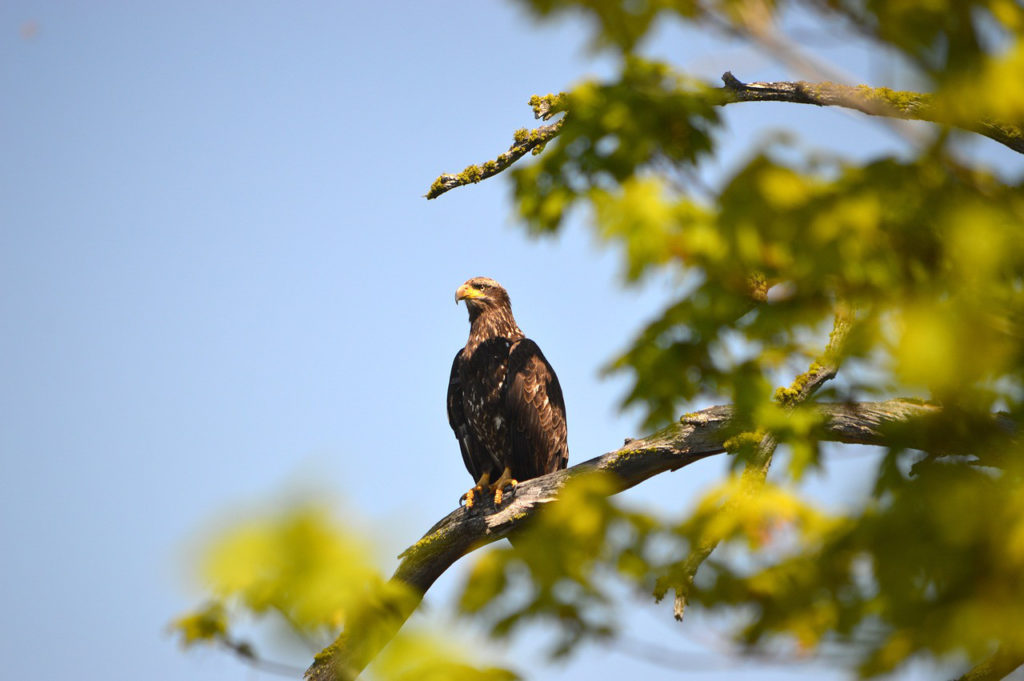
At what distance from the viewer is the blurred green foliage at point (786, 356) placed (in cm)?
224

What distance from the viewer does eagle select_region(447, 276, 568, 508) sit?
7781mm

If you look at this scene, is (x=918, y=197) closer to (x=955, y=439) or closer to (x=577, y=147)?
(x=955, y=439)

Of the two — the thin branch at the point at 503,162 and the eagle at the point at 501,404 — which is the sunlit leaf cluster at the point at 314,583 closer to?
the thin branch at the point at 503,162

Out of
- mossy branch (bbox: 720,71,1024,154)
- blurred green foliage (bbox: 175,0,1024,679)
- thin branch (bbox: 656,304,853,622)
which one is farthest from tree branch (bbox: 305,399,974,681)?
mossy branch (bbox: 720,71,1024,154)

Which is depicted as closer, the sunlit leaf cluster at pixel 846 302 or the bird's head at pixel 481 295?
the sunlit leaf cluster at pixel 846 302

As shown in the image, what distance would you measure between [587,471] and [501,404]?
2089 millimetres

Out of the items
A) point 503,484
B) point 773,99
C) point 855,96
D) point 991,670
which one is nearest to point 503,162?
point 773,99

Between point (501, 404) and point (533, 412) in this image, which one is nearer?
point (533, 412)

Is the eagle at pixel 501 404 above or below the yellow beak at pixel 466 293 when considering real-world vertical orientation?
below

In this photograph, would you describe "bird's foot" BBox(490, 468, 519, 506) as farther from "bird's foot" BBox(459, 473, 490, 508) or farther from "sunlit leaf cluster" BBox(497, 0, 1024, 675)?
"sunlit leaf cluster" BBox(497, 0, 1024, 675)

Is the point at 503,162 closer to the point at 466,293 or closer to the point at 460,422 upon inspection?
the point at 466,293

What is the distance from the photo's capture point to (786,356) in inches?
148

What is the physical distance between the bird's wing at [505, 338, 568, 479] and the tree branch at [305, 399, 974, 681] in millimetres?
1264

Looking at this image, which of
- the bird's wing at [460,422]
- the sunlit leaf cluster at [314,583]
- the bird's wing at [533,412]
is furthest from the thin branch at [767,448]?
the bird's wing at [460,422]
